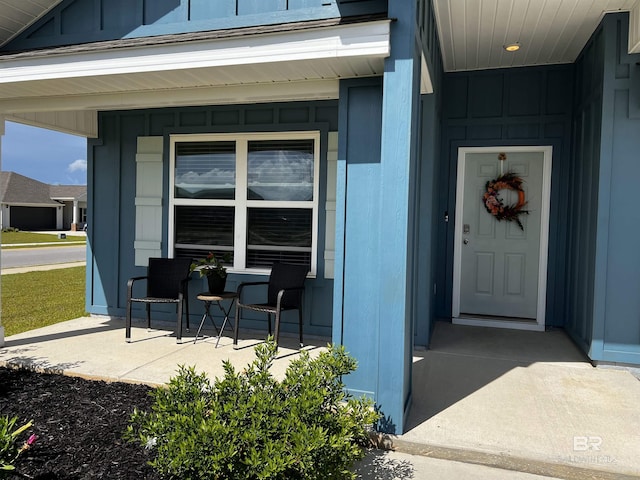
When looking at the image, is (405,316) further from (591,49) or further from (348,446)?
(591,49)

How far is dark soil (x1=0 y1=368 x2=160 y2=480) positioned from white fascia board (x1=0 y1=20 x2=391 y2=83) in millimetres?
2159

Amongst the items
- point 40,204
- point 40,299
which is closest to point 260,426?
point 40,299

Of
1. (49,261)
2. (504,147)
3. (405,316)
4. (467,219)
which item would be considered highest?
(504,147)

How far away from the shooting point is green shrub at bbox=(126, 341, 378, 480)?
5.64 feet

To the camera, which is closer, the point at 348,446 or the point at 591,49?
the point at 348,446

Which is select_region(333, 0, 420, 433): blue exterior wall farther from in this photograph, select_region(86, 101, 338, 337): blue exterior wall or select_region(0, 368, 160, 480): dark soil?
select_region(86, 101, 338, 337): blue exterior wall

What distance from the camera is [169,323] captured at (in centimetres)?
503

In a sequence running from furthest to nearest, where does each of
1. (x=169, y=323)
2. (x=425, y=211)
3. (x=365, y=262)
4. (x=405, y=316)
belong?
(x=169, y=323) → (x=425, y=211) → (x=365, y=262) → (x=405, y=316)

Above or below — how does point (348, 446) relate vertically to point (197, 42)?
below

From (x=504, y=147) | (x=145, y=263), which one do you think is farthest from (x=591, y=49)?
(x=145, y=263)

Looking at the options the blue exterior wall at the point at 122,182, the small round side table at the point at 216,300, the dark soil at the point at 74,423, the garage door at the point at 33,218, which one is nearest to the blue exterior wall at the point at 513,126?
the blue exterior wall at the point at 122,182

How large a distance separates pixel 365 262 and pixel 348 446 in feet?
3.68

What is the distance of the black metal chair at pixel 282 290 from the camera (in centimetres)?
406

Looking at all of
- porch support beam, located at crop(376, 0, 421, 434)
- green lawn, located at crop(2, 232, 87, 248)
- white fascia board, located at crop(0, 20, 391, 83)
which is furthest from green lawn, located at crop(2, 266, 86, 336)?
green lawn, located at crop(2, 232, 87, 248)
